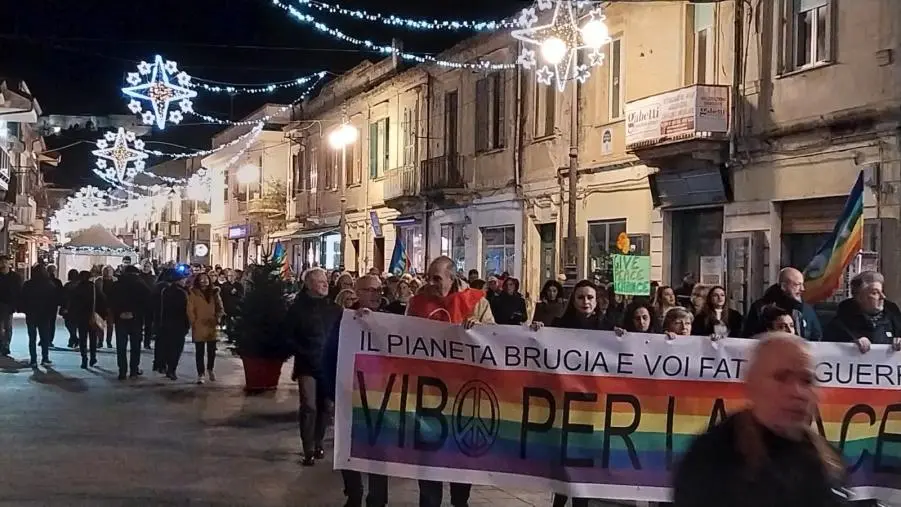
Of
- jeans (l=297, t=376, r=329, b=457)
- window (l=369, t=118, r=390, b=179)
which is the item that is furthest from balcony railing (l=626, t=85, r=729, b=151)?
window (l=369, t=118, r=390, b=179)

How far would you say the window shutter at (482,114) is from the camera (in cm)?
2902

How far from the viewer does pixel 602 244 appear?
2333 cm

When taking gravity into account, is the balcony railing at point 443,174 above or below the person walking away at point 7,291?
above

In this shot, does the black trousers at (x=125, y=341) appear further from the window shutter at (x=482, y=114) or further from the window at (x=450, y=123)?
the window at (x=450, y=123)

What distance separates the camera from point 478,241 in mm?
29703

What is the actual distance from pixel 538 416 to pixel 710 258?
42.6 feet

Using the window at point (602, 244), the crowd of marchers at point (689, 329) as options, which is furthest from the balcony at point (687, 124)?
the crowd of marchers at point (689, 329)

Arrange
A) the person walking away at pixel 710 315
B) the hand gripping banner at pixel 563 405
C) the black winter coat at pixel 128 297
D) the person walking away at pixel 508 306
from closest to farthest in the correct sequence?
the hand gripping banner at pixel 563 405
the person walking away at pixel 710 315
the person walking away at pixel 508 306
the black winter coat at pixel 128 297

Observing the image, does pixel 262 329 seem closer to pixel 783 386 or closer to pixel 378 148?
pixel 783 386

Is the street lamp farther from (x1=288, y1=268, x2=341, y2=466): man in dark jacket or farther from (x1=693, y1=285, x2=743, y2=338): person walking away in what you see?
(x1=693, y1=285, x2=743, y2=338): person walking away

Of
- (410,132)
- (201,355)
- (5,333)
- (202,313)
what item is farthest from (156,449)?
(410,132)

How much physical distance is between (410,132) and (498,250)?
23.3 feet

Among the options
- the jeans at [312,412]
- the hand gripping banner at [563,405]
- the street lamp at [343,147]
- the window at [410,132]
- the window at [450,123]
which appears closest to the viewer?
the hand gripping banner at [563,405]

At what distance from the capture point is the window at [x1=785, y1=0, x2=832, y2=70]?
16.7 metres
